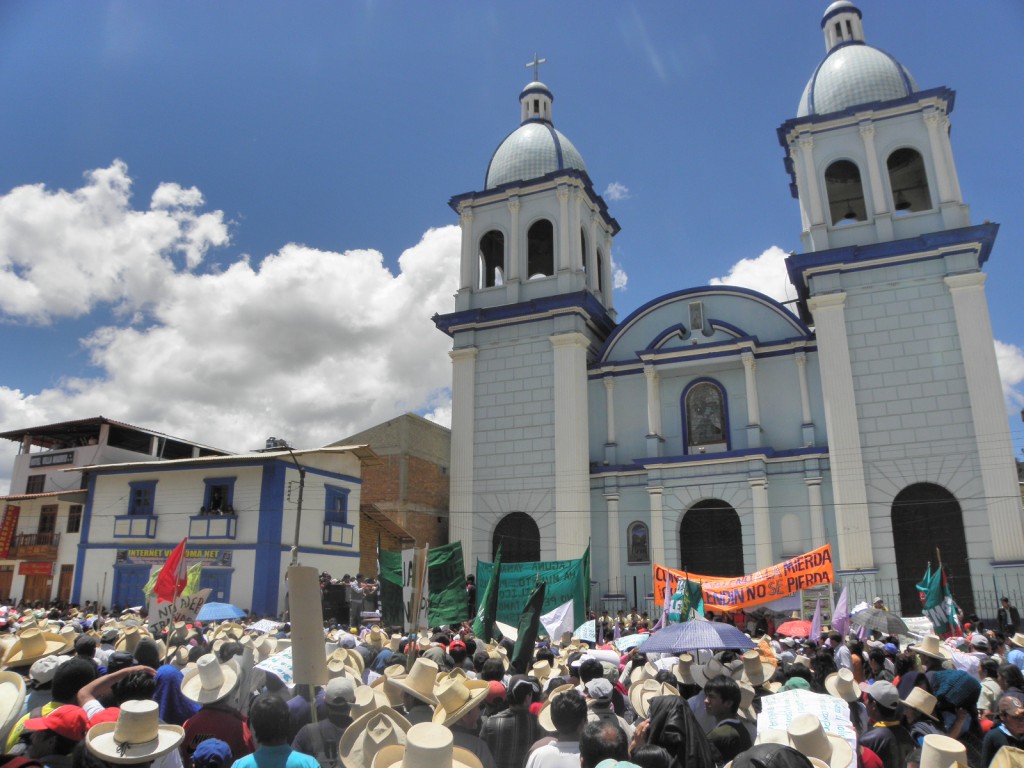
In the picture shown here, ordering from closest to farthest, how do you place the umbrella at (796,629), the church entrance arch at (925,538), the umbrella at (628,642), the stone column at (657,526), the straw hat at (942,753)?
the straw hat at (942,753), the umbrella at (628,642), the umbrella at (796,629), the church entrance arch at (925,538), the stone column at (657,526)

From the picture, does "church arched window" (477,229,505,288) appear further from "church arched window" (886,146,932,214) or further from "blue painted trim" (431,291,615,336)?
"church arched window" (886,146,932,214)

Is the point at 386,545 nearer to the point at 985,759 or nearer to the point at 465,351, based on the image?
the point at 465,351

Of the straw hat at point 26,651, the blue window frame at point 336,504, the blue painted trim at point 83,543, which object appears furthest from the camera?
the blue painted trim at point 83,543

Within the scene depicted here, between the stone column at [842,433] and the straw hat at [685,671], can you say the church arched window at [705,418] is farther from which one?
the straw hat at [685,671]

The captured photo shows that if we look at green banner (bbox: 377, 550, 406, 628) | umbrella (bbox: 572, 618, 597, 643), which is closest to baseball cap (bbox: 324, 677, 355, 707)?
green banner (bbox: 377, 550, 406, 628)

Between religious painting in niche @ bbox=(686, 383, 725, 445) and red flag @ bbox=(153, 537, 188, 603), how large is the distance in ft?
60.4

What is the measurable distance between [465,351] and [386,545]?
455 inches

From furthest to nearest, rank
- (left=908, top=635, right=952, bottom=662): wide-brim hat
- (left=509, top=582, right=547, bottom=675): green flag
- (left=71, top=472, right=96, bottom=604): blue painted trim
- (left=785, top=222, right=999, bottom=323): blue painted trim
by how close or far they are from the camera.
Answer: (left=71, top=472, right=96, bottom=604): blue painted trim < (left=785, top=222, right=999, bottom=323): blue painted trim < (left=908, top=635, right=952, bottom=662): wide-brim hat < (left=509, top=582, right=547, bottom=675): green flag

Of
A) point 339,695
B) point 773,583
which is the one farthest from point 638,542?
point 339,695

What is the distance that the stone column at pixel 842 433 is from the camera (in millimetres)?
23703

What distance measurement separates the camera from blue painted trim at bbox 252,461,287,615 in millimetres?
26859

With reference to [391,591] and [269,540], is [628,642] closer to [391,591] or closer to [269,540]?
[391,591]

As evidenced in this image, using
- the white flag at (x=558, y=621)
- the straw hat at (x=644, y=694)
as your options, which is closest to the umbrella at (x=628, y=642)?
the white flag at (x=558, y=621)

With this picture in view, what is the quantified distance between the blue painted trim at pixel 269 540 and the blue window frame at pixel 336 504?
242cm
